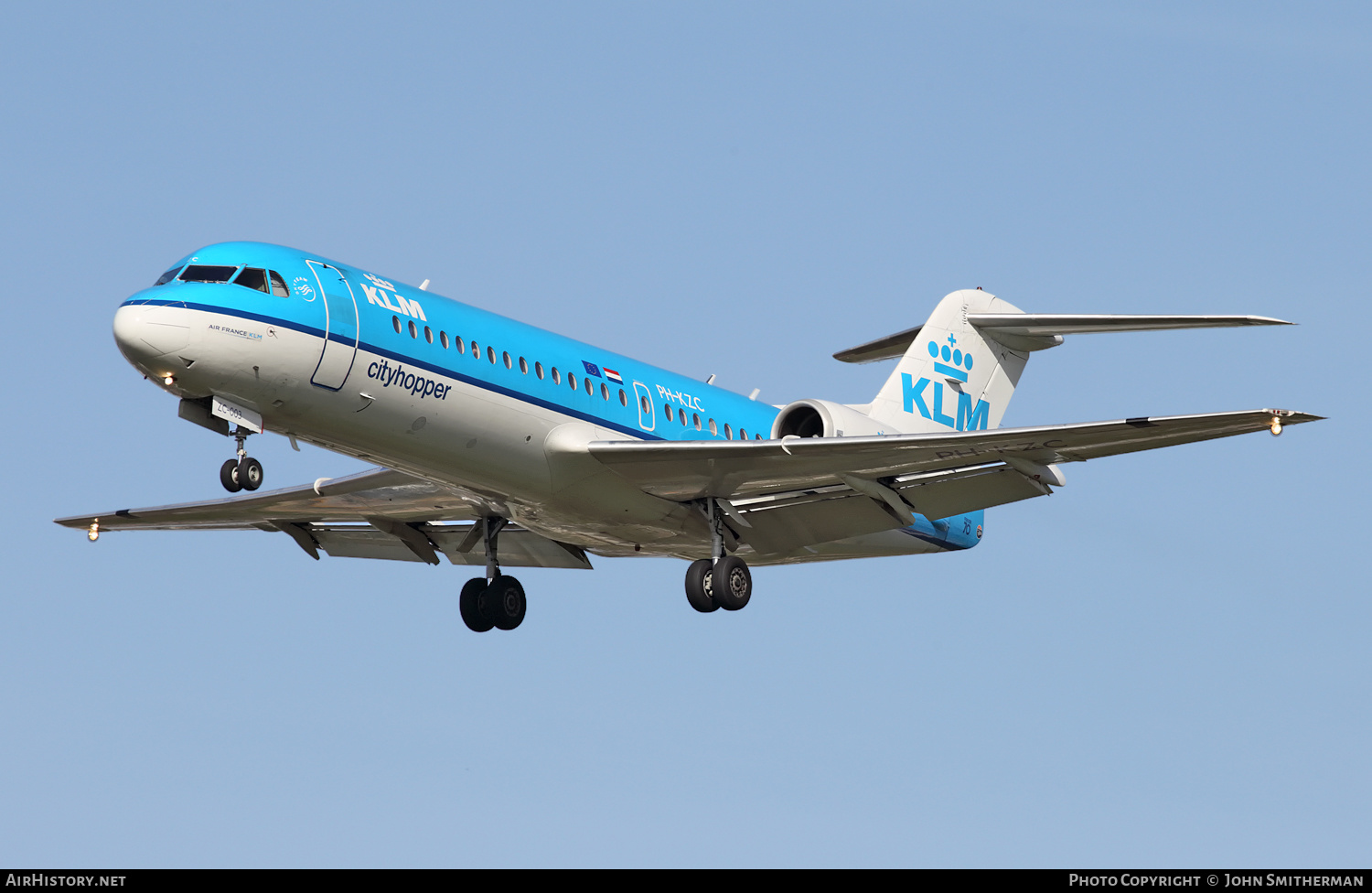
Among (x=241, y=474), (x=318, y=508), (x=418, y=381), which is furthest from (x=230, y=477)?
(x=318, y=508)

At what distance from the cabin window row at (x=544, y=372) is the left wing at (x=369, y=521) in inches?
80.1

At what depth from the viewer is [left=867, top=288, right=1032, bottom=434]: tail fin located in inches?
1023

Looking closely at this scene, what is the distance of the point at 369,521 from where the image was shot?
24.4 meters

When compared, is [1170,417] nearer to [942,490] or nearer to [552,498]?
[942,490]

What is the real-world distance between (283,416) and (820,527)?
7.51 m

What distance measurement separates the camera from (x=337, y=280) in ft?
65.3

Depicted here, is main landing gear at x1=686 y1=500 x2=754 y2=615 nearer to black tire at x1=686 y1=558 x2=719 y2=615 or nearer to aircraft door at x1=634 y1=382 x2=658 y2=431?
black tire at x1=686 y1=558 x2=719 y2=615

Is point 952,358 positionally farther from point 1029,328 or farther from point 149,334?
point 149,334

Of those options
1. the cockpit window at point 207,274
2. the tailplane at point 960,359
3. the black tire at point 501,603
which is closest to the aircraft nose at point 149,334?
the cockpit window at point 207,274

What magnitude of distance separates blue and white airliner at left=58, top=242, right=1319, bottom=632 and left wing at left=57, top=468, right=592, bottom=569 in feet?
0.13

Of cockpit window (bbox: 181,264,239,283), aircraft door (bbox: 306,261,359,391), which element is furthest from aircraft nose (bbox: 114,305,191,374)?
aircraft door (bbox: 306,261,359,391)

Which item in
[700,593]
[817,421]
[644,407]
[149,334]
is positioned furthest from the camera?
[817,421]

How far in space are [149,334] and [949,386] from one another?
41.1 ft

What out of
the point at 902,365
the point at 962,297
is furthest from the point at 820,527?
the point at 962,297
